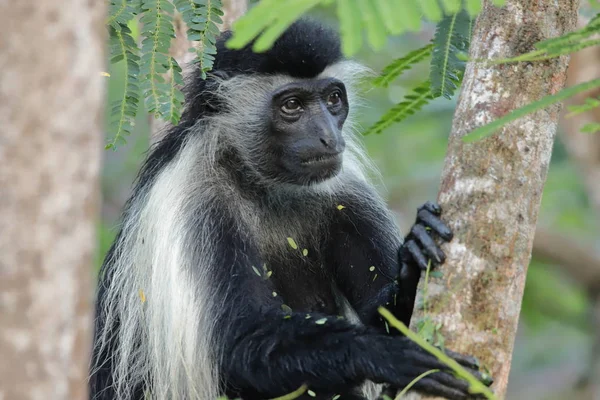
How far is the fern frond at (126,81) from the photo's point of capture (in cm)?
321

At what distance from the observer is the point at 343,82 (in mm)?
4043

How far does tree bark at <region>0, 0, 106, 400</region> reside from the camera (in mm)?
1434

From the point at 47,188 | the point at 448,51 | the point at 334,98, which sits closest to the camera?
the point at 47,188

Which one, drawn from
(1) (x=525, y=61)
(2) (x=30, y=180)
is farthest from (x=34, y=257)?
(1) (x=525, y=61)

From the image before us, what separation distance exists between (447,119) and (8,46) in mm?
6554

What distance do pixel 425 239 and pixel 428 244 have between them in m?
0.08

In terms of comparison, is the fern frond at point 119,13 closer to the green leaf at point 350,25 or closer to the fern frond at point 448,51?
the fern frond at point 448,51

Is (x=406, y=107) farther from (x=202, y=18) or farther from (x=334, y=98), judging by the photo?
(x=202, y=18)

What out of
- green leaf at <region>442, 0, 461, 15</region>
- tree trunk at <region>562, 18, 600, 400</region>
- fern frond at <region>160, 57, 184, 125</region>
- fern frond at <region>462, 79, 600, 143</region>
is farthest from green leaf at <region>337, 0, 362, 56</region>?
tree trunk at <region>562, 18, 600, 400</region>

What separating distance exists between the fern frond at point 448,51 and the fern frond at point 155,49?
3.37 ft

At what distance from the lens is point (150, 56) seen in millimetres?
3248

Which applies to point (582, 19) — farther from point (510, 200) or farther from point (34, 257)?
point (34, 257)

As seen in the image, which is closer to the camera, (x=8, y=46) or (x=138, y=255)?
(x=8, y=46)

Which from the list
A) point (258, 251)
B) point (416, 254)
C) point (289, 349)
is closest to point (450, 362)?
point (416, 254)
